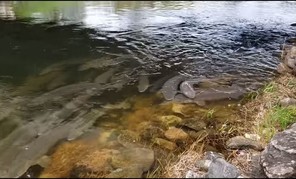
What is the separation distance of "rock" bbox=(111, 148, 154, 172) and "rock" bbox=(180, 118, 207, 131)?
1010mm

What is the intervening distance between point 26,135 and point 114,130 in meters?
1.24

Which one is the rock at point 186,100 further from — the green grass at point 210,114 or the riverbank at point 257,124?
the riverbank at point 257,124

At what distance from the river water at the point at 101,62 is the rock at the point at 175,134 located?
631mm

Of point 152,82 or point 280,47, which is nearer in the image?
point 152,82

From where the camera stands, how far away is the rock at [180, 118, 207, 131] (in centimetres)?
541

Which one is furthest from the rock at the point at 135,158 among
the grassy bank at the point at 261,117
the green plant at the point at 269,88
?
the green plant at the point at 269,88

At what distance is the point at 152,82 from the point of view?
734 cm

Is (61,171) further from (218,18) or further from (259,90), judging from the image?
(218,18)


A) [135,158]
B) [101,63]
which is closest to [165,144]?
[135,158]

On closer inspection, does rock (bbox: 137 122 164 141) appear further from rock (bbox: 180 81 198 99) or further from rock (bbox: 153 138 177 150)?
rock (bbox: 180 81 198 99)

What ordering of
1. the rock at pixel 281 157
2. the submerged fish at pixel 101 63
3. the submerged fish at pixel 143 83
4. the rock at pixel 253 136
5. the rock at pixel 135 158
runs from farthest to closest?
the submerged fish at pixel 101 63 → the submerged fish at pixel 143 83 → the rock at pixel 253 136 → the rock at pixel 135 158 → the rock at pixel 281 157

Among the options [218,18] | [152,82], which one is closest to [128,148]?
[152,82]

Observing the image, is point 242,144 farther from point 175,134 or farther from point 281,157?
point 175,134

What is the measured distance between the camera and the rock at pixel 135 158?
4234 millimetres
